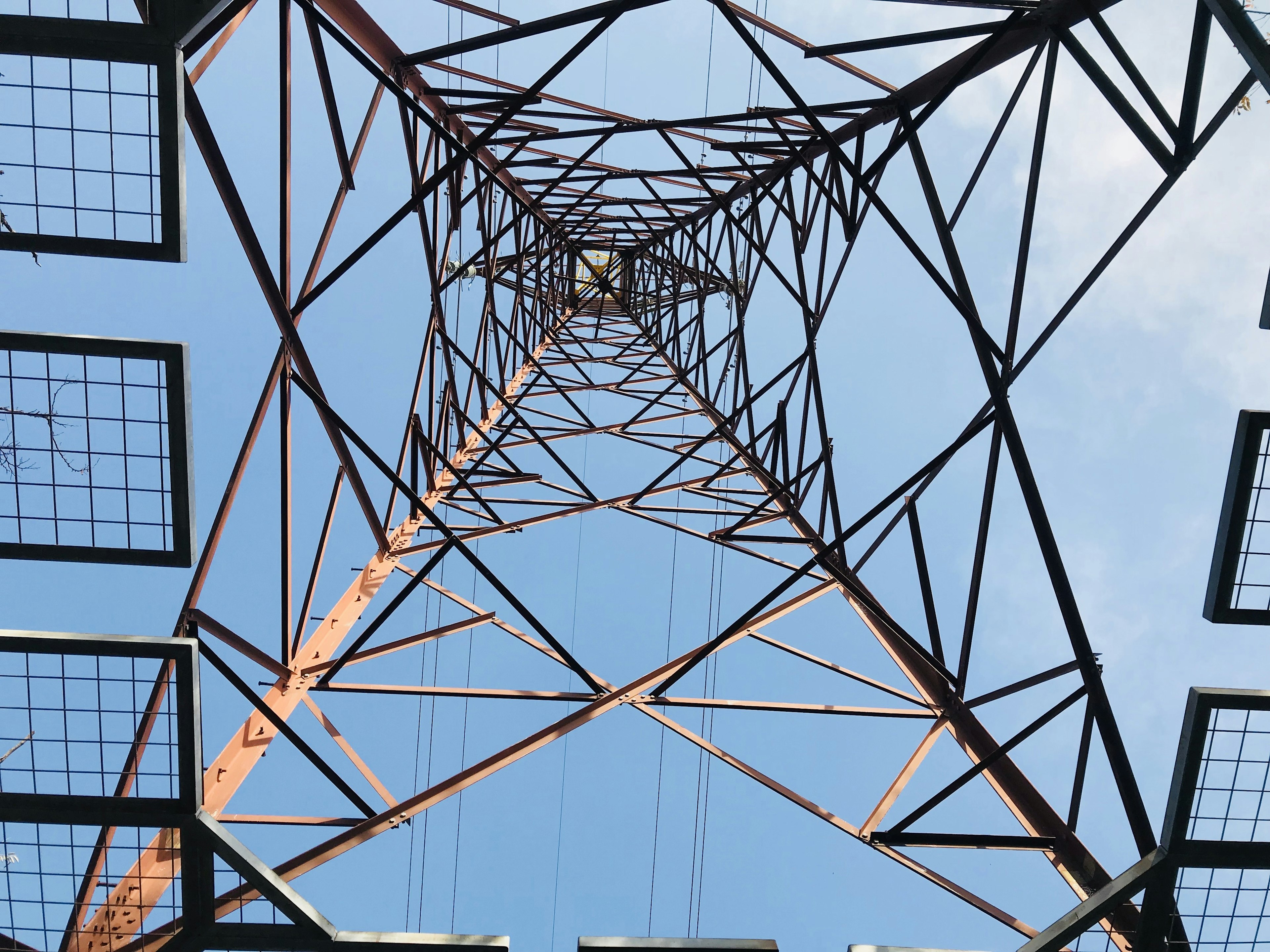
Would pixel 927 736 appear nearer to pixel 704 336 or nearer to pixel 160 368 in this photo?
pixel 160 368

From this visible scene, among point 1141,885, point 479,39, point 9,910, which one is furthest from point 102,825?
point 479,39

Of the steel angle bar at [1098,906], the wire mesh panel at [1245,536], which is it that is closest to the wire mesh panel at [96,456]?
the steel angle bar at [1098,906]

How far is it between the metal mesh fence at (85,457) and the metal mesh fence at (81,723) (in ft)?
3.02

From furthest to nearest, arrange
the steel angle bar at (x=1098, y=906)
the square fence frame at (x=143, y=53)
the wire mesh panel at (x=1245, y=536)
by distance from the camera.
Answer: the wire mesh panel at (x=1245, y=536), the steel angle bar at (x=1098, y=906), the square fence frame at (x=143, y=53)

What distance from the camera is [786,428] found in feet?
41.1

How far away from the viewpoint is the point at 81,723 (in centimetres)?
482

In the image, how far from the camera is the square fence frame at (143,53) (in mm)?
4520

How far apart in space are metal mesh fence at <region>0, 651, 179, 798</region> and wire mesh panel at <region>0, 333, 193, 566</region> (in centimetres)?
84

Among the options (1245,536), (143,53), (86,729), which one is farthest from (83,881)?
(1245,536)

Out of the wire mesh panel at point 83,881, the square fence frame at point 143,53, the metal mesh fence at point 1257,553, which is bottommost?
the wire mesh panel at point 83,881

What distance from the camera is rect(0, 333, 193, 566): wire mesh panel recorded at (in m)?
5.05

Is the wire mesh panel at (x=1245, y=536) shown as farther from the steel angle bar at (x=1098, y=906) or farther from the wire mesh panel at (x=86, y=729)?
the wire mesh panel at (x=86, y=729)

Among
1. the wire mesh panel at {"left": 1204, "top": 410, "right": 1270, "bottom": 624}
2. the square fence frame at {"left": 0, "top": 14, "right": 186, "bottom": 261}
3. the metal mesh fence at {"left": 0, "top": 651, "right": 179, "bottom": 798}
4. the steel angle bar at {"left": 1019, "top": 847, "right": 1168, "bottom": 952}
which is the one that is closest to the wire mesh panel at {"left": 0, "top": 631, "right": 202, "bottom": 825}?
the metal mesh fence at {"left": 0, "top": 651, "right": 179, "bottom": 798}

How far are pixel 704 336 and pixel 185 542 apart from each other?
554 inches
